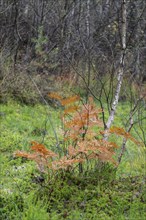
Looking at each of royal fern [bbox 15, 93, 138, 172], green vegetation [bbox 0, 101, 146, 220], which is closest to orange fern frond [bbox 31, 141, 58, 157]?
royal fern [bbox 15, 93, 138, 172]

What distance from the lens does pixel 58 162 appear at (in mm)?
3316

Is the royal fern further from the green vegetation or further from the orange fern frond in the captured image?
the green vegetation

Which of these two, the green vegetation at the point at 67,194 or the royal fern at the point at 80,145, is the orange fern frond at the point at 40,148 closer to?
the royal fern at the point at 80,145

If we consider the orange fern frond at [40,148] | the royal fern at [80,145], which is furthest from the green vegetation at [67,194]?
the orange fern frond at [40,148]

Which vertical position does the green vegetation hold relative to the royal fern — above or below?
below

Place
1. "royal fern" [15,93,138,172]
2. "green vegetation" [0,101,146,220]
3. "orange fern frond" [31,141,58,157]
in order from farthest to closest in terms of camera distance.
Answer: "royal fern" [15,93,138,172]
"green vegetation" [0,101,146,220]
"orange fern frond" [31,141,58,157]

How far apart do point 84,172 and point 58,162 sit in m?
0.68

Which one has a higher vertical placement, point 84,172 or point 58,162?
point 58,162

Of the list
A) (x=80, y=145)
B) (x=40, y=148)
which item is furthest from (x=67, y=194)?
(x=40, y=148)

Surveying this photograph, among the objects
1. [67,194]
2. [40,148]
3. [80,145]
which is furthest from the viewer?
[67,194]

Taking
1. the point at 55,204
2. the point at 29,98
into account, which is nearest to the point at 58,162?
the point at 55,204

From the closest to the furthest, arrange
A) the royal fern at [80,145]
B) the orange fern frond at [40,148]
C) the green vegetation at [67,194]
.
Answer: the orange fern frond at [40,148] → the green vegetation at [67,194] → the royal fern at [80,145]

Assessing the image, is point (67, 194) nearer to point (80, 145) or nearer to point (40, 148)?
point (80, 145)

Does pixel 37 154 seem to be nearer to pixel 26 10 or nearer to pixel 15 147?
pixel 15 147
